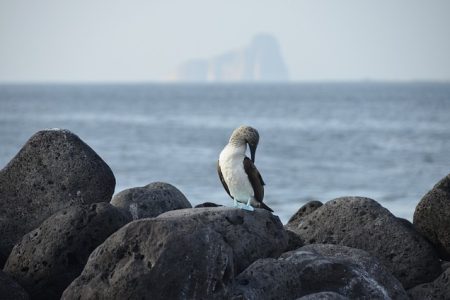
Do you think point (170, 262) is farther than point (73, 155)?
No

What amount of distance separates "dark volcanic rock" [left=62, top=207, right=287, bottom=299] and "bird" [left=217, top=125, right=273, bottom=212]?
174 centimetres

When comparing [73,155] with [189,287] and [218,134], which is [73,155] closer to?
[189,287]

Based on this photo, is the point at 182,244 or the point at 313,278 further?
the point at 313,278

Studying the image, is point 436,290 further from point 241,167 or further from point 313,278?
point 241,167

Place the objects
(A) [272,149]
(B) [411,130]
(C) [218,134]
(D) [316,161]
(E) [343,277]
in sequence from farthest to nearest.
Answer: (B) [411,130]
(C) [218,134]
(A) [272,149]
(D) [316,161]
(E) [343,277]

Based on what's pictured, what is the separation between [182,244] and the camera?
26.1ft

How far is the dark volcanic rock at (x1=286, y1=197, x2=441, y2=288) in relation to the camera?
1088 centimetres

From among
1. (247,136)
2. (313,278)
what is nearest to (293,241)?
(247,136)

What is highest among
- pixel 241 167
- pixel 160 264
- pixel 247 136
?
pixel 247 136

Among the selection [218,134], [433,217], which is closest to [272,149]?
[218,134]

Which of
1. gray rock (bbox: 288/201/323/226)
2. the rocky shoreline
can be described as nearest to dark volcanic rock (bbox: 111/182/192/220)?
the rocky shoreline

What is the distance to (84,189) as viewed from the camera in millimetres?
10914

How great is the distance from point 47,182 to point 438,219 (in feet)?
15.9

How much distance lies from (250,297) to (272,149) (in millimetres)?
39247
